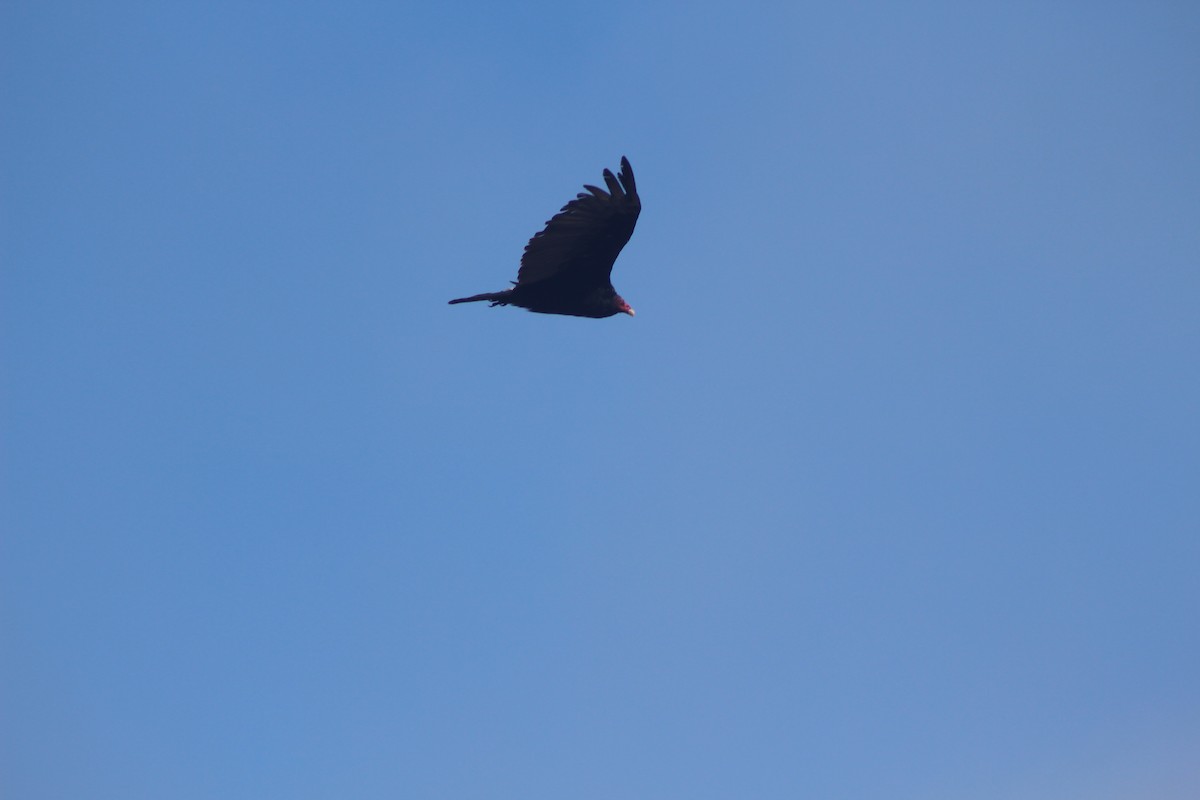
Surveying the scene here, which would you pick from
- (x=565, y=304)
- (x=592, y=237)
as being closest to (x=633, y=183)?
(x=592, y=237)

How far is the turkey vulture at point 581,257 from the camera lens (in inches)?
672

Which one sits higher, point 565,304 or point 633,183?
point 633,183

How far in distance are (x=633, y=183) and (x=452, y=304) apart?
3.22 metres

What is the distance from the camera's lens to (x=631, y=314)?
19.6m

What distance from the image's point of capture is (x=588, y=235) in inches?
694

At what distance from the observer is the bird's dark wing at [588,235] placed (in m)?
17.0

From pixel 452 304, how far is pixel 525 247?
54.4 inches

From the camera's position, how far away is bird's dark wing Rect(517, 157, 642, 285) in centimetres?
1698

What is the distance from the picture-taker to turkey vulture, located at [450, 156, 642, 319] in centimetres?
1706

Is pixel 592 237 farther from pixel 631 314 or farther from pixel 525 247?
pixel 631 314

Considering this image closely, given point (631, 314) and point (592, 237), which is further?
point (631, 314)

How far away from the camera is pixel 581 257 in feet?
59.3

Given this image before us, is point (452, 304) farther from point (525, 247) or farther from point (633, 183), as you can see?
point (633, 183)

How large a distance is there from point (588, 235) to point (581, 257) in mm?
521
